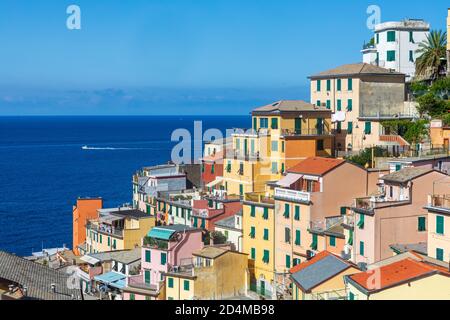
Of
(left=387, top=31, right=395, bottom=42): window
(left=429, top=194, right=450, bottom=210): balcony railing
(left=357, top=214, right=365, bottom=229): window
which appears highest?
(left=387, top=31, right=395, bottom=42): window

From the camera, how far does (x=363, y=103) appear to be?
157 feet

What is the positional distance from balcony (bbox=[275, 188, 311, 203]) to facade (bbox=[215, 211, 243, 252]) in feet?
13.3

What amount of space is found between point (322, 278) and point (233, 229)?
12.5m

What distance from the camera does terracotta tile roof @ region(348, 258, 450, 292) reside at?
22312 millimetres

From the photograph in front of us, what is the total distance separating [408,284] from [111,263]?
2233 cm

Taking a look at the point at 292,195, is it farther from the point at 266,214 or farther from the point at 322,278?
the point at 322,278

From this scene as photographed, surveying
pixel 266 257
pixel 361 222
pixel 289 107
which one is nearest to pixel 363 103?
pixel 289 107

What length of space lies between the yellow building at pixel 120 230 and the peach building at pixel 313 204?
12444 millimetres

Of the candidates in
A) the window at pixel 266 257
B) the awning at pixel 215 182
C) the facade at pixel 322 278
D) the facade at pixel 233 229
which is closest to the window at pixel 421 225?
the facade at pixel 322 278

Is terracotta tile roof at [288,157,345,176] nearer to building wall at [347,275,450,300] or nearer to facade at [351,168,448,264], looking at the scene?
facade at [351,168,448,264]

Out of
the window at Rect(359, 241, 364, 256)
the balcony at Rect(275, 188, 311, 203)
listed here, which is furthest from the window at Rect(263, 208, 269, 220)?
the window at Rect(359, 241, 364, 256)

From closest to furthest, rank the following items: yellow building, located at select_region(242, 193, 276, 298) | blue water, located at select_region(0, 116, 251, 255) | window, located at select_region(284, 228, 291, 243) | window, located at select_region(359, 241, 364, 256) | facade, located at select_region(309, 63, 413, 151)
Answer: window, located at select_region(359, 241, 364, 256) → window, located at select_region(284, 228, 291, 243) → yellow building, located at select_region(242, 193, 276, 298) → facade, located at select_region(309, 63, 413, 151) → blue water, located at select_region(0, 116, 251, 255)

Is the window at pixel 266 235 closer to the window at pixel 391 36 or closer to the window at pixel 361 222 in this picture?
the window at pixel 361 222

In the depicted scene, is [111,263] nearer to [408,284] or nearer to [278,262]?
[278,262]
